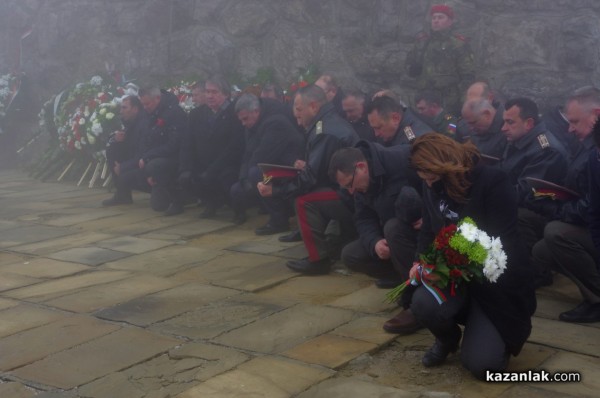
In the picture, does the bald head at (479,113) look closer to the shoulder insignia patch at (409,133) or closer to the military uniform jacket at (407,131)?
the military uniform jacket at (407,131)

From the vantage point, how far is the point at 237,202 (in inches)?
341

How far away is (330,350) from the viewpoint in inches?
193

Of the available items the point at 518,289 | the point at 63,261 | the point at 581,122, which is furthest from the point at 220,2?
the point at 518,289

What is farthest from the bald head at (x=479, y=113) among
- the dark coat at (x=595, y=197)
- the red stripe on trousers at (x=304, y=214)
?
the dark coat at (x=595, y=197)

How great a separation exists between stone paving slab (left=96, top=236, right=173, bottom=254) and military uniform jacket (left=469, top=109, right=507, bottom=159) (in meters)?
3.07

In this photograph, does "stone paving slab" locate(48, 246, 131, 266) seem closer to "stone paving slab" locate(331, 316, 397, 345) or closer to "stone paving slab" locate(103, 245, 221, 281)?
"stone paving slab" locate(103, 245, 221, 281)

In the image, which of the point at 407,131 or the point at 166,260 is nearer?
the point at 407,131

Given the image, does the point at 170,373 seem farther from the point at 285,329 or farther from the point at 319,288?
the point at 319,288

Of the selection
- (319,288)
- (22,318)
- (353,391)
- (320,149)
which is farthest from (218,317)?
(320,149)

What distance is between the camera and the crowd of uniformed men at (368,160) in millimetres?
5512

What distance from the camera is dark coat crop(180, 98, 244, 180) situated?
29.7ft

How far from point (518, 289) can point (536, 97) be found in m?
5.34

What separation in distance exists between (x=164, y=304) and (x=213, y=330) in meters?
0.76

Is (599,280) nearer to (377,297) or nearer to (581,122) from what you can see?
(581,122)
